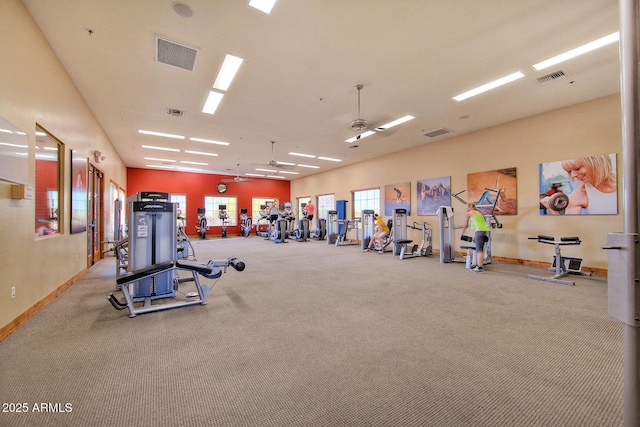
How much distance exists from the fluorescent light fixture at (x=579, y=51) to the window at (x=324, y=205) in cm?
970

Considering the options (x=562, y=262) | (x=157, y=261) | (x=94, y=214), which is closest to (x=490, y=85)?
(x=562, y=262)

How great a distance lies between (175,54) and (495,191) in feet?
23.9

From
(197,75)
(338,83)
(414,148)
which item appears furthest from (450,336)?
(414,148)

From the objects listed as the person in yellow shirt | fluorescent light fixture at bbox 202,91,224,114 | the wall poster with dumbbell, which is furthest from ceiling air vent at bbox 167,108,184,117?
the wall poster with dumbbell

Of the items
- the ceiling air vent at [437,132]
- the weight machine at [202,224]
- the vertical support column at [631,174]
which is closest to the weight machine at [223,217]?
the weight machine at [202,224]

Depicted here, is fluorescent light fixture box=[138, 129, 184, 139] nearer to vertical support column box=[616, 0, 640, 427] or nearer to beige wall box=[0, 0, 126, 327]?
beige wall box=[0, 0, 126, 327]

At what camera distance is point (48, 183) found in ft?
11.9

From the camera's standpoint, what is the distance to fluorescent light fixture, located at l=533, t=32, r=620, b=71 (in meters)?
3.50

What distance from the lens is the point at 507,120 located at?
21.1 ft

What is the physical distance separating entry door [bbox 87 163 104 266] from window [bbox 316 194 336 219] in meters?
8.85

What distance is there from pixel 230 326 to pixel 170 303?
1.21 metres

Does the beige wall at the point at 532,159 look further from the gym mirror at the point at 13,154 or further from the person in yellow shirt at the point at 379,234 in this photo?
the gym mirror at the point at 13,154

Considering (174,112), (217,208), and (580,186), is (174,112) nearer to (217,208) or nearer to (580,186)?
(580,186)

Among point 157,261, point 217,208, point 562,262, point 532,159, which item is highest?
point 532,159
